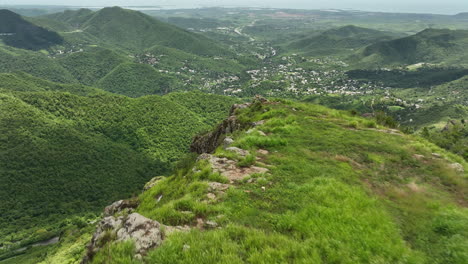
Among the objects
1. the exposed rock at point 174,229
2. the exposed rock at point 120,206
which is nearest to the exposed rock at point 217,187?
the exposed rock at point 174,229

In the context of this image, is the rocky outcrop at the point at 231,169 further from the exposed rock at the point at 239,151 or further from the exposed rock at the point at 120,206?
the exposed rock at the point at 120,206

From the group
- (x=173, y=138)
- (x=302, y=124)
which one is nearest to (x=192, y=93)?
(x=173, y=138)

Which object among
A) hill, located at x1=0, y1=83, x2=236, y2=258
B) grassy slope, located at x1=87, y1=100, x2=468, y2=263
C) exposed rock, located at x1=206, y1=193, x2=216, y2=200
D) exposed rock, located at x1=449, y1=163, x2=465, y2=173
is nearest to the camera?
grassy slope, located at x1=87, y1=100, x2=468, y2=263

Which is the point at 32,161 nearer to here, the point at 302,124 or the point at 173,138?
the point at 173,138

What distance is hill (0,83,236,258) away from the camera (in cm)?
10212

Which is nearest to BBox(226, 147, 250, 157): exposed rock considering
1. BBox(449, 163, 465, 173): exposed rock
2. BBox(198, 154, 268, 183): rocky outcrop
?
BBox(198, 154, 268, 183): rocky outcrop

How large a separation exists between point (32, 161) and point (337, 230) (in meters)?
140

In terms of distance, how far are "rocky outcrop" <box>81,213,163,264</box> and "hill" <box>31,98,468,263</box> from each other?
42 millimetres

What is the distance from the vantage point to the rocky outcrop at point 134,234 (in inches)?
267

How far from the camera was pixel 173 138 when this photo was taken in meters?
140

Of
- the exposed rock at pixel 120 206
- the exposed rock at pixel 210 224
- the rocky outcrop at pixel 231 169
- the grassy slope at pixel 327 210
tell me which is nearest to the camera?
the grassy slope at pixel 327 210

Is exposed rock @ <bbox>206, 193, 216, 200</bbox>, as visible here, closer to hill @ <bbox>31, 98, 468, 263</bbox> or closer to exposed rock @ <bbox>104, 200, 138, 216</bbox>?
hill @ <bbox>31, 98, 468, 263</bbox>

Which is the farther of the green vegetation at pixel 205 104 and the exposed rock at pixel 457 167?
the green vegetation at pixel 205 104

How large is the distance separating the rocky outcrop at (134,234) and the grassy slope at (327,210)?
0.34m
